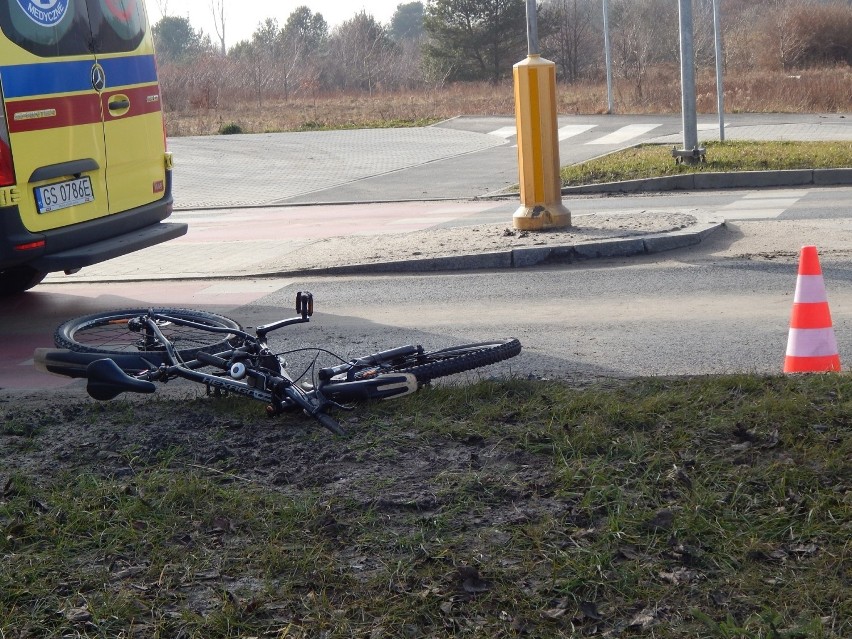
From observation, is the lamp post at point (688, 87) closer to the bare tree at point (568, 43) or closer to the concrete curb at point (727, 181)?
the concrete curb at point (727, 181)

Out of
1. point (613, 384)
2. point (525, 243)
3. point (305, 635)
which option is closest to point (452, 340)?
point (613, 384)

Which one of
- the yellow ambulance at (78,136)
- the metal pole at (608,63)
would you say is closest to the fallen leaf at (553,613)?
the yellow ambulance at (78,136)

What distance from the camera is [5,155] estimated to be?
6.86 meters

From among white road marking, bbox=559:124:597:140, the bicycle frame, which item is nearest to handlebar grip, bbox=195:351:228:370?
the bicycle frame

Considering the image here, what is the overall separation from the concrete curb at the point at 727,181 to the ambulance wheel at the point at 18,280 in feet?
27.5

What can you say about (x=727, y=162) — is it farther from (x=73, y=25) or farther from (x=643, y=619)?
(x=643, y=619)

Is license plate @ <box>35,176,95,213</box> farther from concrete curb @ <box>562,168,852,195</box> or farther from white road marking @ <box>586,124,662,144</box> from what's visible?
white road marking @ <box>586,124,662,144</box>

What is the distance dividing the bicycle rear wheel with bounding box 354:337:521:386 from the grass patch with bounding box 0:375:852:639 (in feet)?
0.74

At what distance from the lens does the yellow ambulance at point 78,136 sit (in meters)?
6.94

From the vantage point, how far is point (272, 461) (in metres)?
4.18

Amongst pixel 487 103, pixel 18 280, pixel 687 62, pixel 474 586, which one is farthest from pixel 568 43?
pixel 474 586

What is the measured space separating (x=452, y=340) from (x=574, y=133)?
62.2 feet

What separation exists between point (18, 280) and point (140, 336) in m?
3.66

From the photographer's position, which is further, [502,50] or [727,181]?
[502,50]
